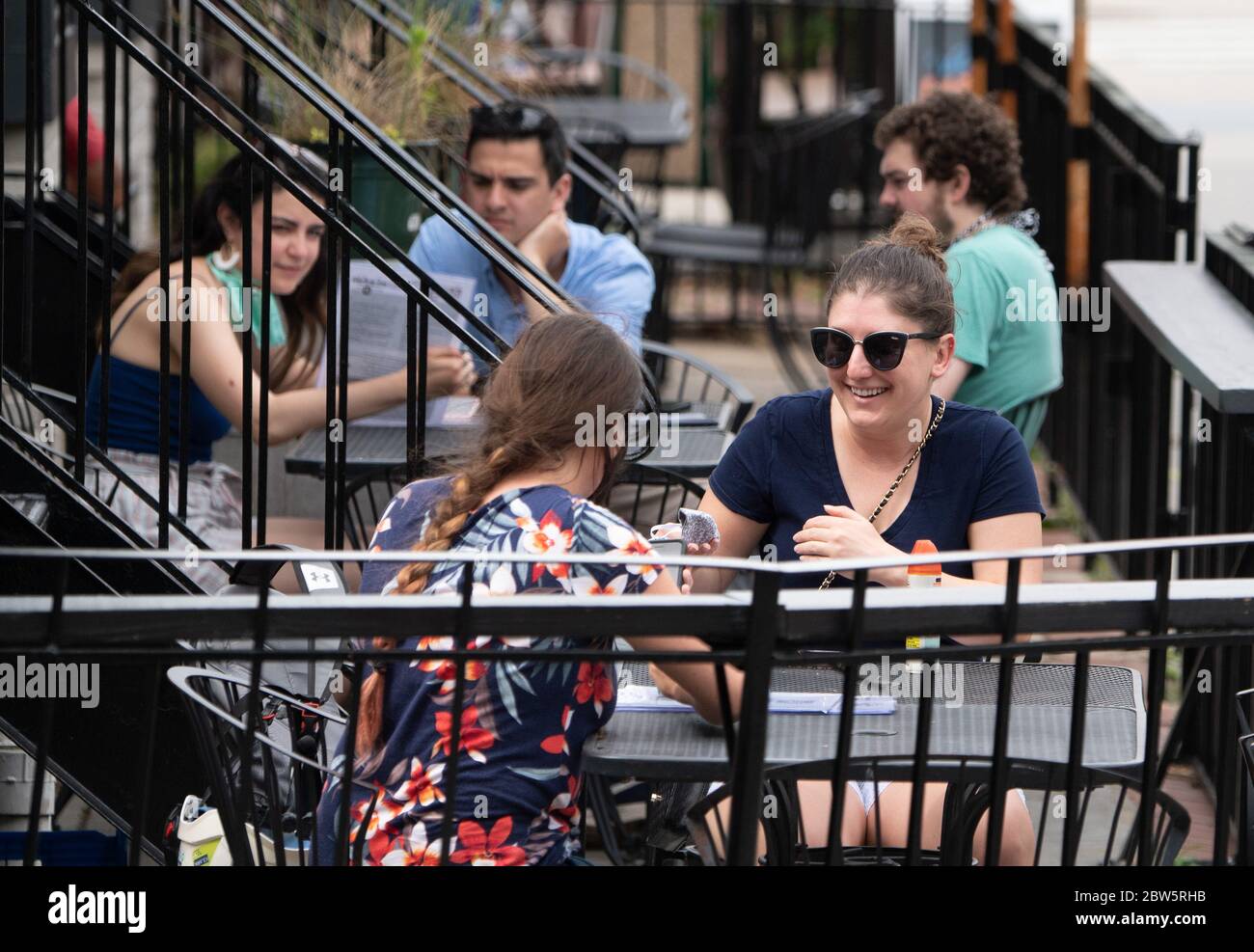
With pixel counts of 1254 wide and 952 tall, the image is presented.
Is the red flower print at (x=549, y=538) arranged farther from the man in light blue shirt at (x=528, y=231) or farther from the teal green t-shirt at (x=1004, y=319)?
the man in light blue shirt at (x=528, y=231)

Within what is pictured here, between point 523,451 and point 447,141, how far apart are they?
367cm

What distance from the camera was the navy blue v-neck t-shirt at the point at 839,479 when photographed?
3596mm

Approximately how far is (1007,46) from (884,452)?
6.10 m

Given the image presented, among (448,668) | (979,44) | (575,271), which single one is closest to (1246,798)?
(448,668)

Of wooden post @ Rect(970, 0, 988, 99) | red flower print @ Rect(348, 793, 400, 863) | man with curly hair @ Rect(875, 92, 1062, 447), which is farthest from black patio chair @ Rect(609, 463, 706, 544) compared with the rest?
wooden post @ Rect(970, 0, 988, 99)

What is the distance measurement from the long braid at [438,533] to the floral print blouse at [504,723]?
0.06ft

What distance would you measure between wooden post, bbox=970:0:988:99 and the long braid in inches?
296

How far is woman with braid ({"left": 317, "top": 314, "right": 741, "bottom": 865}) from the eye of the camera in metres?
2.75

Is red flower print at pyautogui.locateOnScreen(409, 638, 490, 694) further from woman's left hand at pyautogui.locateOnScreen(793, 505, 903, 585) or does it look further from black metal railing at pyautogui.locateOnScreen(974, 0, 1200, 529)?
black metal railing at pyautogui.locateOnScreen(974, 0, 1200, 529)

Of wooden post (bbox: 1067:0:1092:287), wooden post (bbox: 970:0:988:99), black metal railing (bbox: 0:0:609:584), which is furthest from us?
wooden post (bbox: 970:0:988:99)

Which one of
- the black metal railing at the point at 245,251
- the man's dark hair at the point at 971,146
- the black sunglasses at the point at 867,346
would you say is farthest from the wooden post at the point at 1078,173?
the black sunglasses at the point at 867,346
